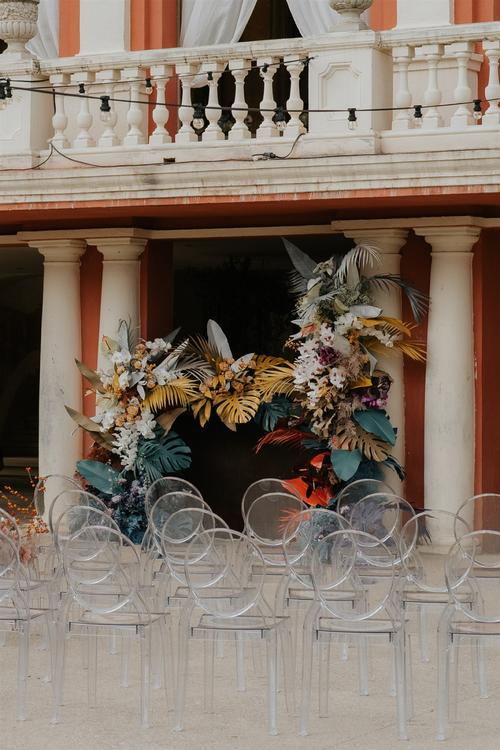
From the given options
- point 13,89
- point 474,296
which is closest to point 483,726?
point 474,296

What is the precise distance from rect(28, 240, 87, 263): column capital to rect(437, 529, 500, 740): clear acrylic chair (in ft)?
18.9

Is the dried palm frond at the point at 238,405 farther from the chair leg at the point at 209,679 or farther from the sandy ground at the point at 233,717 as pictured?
the chair leg at the point at 209,679

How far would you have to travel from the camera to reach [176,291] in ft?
56.1

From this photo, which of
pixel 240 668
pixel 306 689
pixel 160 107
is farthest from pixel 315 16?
pixel 306 689

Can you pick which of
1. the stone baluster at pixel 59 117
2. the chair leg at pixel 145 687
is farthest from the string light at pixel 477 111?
the chair leg at pixel 145 687

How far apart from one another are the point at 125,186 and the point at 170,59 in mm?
1029

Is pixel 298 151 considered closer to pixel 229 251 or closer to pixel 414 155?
pixel 414 155

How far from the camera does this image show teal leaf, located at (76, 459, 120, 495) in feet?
39.6

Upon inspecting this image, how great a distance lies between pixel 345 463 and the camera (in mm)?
11078

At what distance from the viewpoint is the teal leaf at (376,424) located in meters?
11.2

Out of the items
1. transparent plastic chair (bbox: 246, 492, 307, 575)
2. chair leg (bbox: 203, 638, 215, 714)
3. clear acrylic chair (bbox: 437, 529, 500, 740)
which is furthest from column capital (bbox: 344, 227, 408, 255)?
chair leg (bbox: 203, 638, 215, 714)

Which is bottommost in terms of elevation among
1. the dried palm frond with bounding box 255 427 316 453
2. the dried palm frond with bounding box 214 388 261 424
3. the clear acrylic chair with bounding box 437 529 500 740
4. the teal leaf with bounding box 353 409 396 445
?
the clear acrylic chair with bounding box 437 529 500 740

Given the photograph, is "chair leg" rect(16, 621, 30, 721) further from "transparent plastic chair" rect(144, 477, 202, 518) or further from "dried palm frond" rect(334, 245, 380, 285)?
"dried palm frond" rect(334, 245, 380, 285)

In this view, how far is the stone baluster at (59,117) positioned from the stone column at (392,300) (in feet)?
7.67
